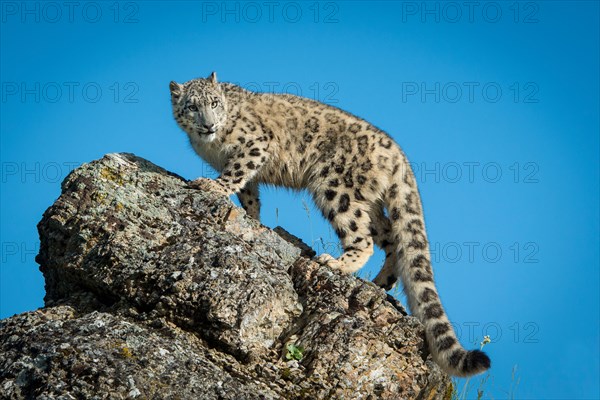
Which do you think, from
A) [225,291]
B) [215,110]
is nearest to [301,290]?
[225,291]

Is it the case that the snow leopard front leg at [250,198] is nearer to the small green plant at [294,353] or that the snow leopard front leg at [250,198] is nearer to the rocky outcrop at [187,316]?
the rocky outcrop at [187,316]

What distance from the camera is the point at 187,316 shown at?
712cm

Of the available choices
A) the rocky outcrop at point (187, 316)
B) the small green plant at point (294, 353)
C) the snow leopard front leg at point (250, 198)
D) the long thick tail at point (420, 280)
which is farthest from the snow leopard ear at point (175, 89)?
the small green plant at point (294, 353)

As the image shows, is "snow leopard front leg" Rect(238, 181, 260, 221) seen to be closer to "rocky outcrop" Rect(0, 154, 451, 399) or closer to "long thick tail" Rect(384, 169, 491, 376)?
"long thick tail" Rect(384, 169, 491, 376)

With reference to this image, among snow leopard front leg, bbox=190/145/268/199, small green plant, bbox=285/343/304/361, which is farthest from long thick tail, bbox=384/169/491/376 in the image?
snow leopard front leg, bbox=190/145/268/199

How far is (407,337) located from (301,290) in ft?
3.49

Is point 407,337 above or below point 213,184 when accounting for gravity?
below

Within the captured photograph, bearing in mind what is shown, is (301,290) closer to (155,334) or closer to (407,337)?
(407,337)

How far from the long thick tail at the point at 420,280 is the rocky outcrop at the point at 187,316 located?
0.18 m

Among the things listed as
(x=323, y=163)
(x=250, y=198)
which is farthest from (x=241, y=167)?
(x=323, y=163)

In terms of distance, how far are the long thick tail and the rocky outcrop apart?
0.18 metres

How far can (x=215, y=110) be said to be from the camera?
412 inches

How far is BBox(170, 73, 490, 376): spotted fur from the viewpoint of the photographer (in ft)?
31.3

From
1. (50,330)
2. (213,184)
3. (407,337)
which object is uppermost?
(213,184)
